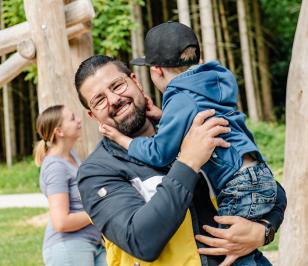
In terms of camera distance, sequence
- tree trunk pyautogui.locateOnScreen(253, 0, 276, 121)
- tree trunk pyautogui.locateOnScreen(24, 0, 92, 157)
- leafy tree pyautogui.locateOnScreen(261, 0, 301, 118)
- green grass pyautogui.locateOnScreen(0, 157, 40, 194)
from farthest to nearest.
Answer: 1. tree trunk pyautogui.locateOnScreen(253, 0, 276, 121)
2. leafy tree pyautogui.locateOnScreen(261, 0, 301, 118)
3. green grass pyautogui.locateOnScreen(0, 157, 40, 194)
4. tree trunk pyautogui.locateOnScreen(24, 0, 92, 157)

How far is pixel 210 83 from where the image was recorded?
219cm

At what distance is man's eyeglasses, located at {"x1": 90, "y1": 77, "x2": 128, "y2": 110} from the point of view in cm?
224

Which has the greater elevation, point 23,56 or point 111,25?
point 23,56

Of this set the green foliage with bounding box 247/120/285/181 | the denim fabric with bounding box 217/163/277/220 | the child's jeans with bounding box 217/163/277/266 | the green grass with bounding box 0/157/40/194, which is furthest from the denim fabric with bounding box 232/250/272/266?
the green grass with bounding box 0/157/40/194

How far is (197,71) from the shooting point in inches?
87.6

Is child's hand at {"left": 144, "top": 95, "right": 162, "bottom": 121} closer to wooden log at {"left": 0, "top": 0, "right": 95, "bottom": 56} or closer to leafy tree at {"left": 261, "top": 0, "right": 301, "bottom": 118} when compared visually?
wooden log at {"left": 0, "top": 0, "right": 95, "bottom": 56}

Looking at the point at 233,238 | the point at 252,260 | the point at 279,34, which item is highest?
the point at 233,238

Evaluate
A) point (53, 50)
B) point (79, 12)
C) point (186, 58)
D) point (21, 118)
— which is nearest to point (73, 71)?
point (53, 50)

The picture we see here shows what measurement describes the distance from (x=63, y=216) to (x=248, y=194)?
1606 millimetres

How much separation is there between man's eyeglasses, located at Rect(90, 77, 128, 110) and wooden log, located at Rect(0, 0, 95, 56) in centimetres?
310

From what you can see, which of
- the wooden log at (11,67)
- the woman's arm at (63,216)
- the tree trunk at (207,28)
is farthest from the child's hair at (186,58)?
the tree trunk at (207,28)

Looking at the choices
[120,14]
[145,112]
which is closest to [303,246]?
[145,112]

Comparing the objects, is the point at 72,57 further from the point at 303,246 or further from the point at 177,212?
the point at 177,212

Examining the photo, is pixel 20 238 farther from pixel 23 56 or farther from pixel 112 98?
pixel 112 98
